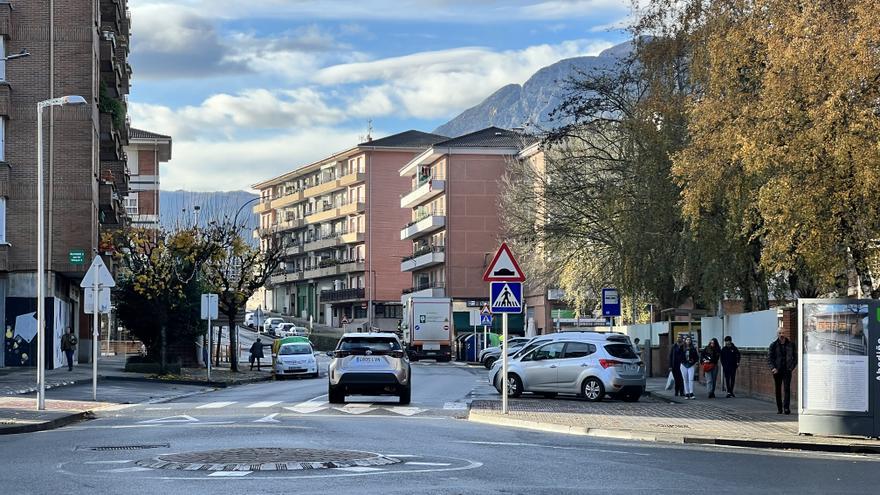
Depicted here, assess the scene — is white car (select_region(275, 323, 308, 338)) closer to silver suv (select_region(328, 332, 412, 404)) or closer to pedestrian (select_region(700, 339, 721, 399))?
pedestrian (select_region(700, 339, 721, 399))

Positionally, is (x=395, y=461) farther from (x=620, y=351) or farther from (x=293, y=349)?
(x=293, y=349)

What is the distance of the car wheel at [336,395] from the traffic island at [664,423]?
309cm

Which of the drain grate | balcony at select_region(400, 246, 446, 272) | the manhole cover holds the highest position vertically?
balcony at select_region(400, 246, 446, 272)

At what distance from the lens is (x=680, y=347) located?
3653 cm

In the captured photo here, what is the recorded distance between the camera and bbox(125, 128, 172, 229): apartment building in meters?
101

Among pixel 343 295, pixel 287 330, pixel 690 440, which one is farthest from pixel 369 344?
pixel 343 295

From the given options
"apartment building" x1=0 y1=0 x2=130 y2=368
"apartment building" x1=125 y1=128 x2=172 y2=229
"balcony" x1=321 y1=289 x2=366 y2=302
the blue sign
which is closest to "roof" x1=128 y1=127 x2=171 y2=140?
"apartment building" x1=125 y1=128 x2=172 y2=229

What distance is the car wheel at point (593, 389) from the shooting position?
3366cm

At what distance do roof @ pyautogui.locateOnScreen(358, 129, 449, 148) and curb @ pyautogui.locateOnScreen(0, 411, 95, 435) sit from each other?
10418 cm

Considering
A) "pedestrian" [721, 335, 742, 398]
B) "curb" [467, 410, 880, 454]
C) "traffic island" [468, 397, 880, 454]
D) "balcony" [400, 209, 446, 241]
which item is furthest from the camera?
"balcony" [400, 209, 446, 241]

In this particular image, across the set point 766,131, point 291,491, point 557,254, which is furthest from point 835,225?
point 557,254

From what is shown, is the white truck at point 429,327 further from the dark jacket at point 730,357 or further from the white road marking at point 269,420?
the white road marking at point 269,420

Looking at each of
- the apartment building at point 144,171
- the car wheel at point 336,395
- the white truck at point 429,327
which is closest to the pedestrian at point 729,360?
the car wheel at point 336,395

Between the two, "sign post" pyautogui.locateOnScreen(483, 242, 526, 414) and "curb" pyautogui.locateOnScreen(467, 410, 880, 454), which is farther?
"sign post" pyautogui.locateOnScreen(483, 242, 526, 414)
